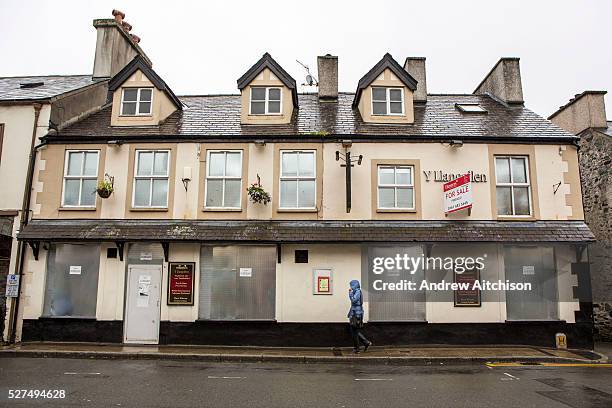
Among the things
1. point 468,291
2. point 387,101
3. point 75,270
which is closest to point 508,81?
point 387,101

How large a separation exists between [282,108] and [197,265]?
6076 millimetres

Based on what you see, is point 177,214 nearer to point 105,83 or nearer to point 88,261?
point 88,261

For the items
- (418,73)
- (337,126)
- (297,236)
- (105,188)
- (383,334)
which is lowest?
(383,334)

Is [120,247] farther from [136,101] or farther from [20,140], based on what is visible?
[136,101]

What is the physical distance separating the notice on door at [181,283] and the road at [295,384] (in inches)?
98.6

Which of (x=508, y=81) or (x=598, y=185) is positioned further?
(x=508, y=81)

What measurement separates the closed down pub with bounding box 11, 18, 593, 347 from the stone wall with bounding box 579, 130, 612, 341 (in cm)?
387

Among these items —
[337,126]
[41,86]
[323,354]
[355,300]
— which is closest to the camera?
[323,354]

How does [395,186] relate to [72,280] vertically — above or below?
above

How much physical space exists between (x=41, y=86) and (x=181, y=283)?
10.3 m

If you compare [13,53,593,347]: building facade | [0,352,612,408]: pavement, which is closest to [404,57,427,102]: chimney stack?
[13,53,593,347]: building facade

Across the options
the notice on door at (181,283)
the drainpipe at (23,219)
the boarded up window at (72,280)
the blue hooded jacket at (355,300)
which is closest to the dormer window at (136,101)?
the drainpipe at (23,219)

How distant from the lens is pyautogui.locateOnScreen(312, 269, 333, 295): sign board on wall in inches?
554

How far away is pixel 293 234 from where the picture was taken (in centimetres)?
1393
